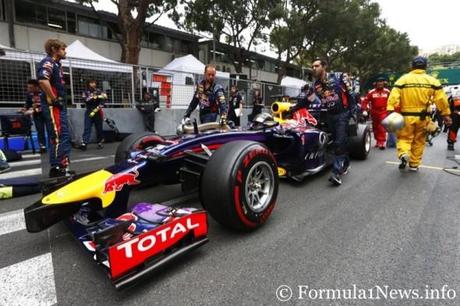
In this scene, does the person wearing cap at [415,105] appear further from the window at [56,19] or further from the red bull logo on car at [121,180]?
the window at [56,19]

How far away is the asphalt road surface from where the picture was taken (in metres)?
1.75

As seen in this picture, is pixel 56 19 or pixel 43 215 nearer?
pixel 43 215

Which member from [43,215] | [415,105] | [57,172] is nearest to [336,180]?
[415,105]

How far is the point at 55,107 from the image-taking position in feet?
13.7

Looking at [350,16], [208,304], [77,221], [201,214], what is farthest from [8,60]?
[350,16]

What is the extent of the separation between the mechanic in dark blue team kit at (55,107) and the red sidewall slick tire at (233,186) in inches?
111

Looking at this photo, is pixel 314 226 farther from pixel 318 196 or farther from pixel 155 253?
pixel 155 253

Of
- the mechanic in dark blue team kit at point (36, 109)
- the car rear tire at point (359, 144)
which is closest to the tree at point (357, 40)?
the car rear tire at point (359, 144)

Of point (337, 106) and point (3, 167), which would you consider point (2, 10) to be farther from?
point (337, 106)

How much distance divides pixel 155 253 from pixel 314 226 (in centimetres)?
154

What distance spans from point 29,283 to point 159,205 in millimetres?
915

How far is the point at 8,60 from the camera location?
22.7 feet

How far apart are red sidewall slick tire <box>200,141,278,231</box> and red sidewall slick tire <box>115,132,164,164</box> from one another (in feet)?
4.58

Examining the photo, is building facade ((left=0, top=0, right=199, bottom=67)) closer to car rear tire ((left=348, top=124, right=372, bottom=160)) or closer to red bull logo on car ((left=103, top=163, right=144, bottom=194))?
car rear tire ((left=348, top=124, right=372, bottom=160))
